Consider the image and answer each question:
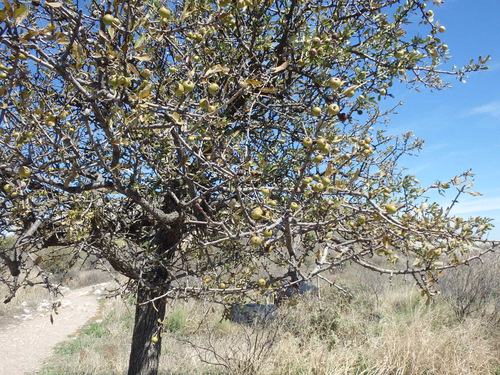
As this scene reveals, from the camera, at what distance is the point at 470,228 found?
1.80 metres

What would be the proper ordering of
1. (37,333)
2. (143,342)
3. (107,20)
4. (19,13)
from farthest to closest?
1. (37,333)
2. (143,342)
3. (107,20)
4. (19,13)

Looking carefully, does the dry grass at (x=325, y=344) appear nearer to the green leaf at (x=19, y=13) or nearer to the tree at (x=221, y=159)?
the tree at (x=221, y=159)

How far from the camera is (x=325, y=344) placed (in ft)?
24.1

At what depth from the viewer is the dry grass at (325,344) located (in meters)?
5.80

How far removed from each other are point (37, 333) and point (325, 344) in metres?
10.3

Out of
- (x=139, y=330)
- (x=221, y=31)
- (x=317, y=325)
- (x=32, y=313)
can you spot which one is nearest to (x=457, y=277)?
(x=317, y=325)

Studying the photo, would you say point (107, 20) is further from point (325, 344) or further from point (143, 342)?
point (325, 344)

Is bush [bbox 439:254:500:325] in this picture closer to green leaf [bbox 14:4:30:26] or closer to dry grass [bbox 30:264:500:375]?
dry grass [bbox 30:264:500:375]

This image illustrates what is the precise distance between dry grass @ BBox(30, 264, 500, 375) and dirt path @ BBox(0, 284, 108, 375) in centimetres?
75

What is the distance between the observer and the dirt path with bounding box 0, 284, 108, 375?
364 inches

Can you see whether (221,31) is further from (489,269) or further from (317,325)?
(489,269)

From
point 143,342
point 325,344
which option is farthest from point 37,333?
point 143,342

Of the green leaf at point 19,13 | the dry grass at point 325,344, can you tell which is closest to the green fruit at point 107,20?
the green leaf at point 19,13

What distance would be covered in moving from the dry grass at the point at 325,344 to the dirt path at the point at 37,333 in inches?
29.4
